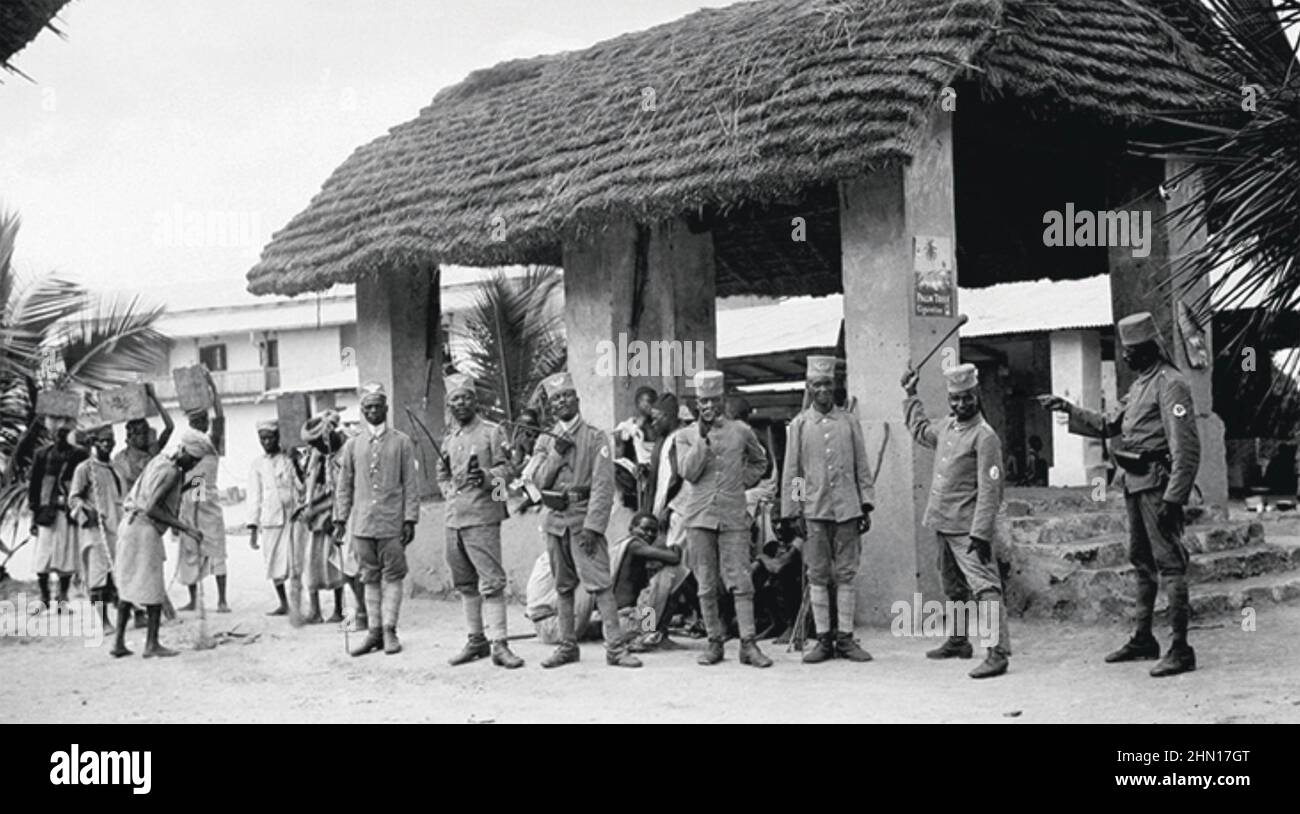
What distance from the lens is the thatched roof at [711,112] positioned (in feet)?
31.7

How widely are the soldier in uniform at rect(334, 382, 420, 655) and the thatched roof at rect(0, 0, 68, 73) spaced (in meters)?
3.33

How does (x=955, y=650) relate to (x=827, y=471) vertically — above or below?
below

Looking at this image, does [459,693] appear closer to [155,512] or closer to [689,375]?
[155,512]

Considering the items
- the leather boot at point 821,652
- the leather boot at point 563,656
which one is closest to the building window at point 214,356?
the leather boot at point 563,656

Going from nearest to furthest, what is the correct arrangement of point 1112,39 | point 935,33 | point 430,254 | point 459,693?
point 459,693, point 935,33, point 1112,39, point 430,254

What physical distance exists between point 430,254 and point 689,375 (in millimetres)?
2684

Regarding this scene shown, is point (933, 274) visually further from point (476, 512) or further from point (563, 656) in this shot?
point (563, 656)

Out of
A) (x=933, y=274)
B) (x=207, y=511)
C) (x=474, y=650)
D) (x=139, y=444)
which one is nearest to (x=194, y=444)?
(x=139, y=444)

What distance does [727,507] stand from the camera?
352 inches

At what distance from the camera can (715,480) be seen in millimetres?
8961

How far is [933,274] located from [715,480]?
233 cm

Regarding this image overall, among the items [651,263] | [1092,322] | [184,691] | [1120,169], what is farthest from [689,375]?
[1092,322]

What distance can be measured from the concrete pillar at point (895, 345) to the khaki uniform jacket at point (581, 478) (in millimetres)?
2004

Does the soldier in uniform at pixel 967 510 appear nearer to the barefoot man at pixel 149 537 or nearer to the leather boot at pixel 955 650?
the leather boot at pixel 955 650
